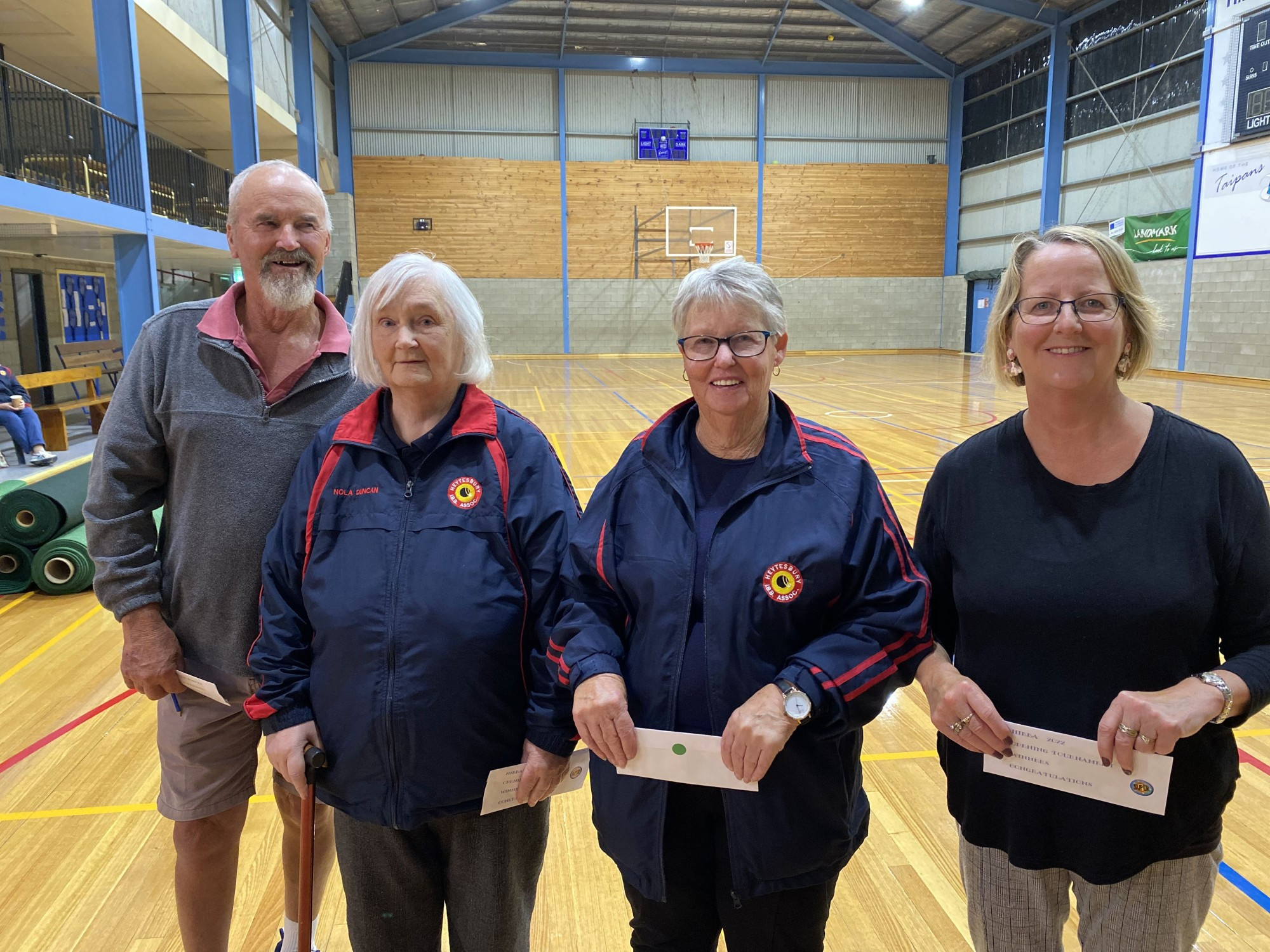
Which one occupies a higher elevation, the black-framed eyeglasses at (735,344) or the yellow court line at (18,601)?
the black-framed eyeglasses at (735,344)

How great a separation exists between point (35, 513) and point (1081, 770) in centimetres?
597

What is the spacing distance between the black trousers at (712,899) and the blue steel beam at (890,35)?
74.6ft

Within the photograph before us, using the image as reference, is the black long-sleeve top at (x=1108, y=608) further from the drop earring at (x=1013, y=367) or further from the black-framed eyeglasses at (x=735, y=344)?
the black-framed eyeglasses at (x=735, y=344)

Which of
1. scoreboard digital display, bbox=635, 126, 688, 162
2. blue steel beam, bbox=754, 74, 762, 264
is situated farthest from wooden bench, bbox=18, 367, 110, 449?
blue steel beam, bbox=754, 74, 762, 264

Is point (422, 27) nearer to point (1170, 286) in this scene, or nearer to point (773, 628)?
point (1170, 286)

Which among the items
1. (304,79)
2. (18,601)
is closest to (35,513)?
(18,601)

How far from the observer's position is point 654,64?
2288cm

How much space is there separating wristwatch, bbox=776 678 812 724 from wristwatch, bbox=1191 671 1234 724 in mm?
628

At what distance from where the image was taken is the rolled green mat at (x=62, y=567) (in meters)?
5.30

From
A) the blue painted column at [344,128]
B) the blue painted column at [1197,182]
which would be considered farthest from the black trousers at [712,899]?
the blue painted column at [344,128]

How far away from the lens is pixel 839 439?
5.25 feet

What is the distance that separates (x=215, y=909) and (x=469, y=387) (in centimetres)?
144

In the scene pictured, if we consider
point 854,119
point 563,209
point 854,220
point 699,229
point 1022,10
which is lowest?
point 699,229

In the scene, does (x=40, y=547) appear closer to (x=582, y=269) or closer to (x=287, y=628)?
(x=287, y=628)
